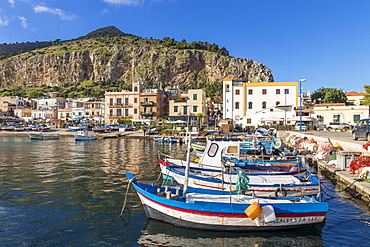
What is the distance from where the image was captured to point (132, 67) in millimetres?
185125

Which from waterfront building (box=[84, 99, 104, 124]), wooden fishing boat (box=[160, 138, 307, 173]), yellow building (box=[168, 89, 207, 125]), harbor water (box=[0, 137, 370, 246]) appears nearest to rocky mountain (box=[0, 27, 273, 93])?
waterfront building (box=[84, 99, 104, 124])

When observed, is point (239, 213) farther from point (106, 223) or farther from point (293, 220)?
point (106, 223)

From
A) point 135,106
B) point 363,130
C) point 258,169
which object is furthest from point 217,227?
point 135,106

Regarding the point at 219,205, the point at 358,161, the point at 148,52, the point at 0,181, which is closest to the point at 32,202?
the point at 0,181

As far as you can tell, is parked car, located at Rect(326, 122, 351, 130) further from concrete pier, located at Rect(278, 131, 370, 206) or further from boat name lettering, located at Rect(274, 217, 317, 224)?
boat name lettering, located at Rect(274, 217, 317, 224)

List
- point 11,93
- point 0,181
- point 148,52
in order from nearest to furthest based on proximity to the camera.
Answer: point 0,181 → point 11,93 → point 148,52

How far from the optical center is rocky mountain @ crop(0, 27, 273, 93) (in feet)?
567

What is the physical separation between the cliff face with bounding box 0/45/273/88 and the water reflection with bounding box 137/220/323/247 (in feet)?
517

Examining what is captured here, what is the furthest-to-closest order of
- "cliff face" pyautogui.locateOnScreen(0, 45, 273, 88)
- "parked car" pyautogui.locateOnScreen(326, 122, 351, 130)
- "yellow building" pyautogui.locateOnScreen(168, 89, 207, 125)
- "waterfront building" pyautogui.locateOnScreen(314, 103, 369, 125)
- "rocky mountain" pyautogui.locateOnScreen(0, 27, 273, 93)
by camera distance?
"cliff face" pyautogui.locateOnScreen(0, 45, 273, 88) < "rocky mountain" pyautogui.locateOnScreen(0, 27, 273, 93) < "yellow building" pyautogui.locateOnScreen(168, 89, 207, 125) < "waterfront building" pyautogui.locateOnScreen(314, 103, 369, 125) < "parked car" pyautogui.locateOnScreen(326, 122, 351, 130)

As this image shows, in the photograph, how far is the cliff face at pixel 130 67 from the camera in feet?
568

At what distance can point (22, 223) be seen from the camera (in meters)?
12.1

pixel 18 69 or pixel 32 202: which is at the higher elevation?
pixel 18 69

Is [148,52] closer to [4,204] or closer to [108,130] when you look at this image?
[108,130]

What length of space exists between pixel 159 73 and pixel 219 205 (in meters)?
166
